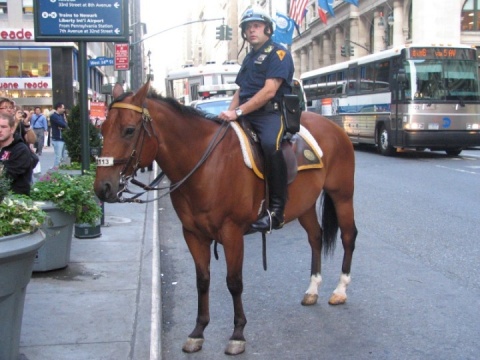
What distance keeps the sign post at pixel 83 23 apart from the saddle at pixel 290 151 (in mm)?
4289

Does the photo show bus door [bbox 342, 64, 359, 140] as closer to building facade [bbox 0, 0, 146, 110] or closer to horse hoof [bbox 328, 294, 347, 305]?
building facade [bbox 0, 0, 146, 110]

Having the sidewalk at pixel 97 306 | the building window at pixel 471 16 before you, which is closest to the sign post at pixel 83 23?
the sidewalk at pixel 97 306

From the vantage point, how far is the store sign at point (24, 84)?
3697cm

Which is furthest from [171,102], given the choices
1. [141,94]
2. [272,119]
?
[272,119]

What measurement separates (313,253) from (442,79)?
1659cm

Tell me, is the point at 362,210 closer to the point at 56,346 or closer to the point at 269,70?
the point at 269,70

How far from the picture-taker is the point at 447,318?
5.42 metres

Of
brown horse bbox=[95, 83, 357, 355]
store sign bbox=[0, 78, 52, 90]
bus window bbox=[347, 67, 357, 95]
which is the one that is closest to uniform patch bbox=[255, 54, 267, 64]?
brown horse bbox=[95, 83, 357, 355]

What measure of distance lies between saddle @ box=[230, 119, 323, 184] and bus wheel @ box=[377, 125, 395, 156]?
17564 millimetres

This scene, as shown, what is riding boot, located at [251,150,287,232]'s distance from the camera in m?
4.82

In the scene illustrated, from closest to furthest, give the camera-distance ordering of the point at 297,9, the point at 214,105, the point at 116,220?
the point at 116,220 < the point at 214,105 < the point at 297,9

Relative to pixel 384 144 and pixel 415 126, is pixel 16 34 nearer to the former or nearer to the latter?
pixel 384 144

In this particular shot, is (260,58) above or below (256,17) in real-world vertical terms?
below

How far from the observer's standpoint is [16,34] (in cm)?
3662
